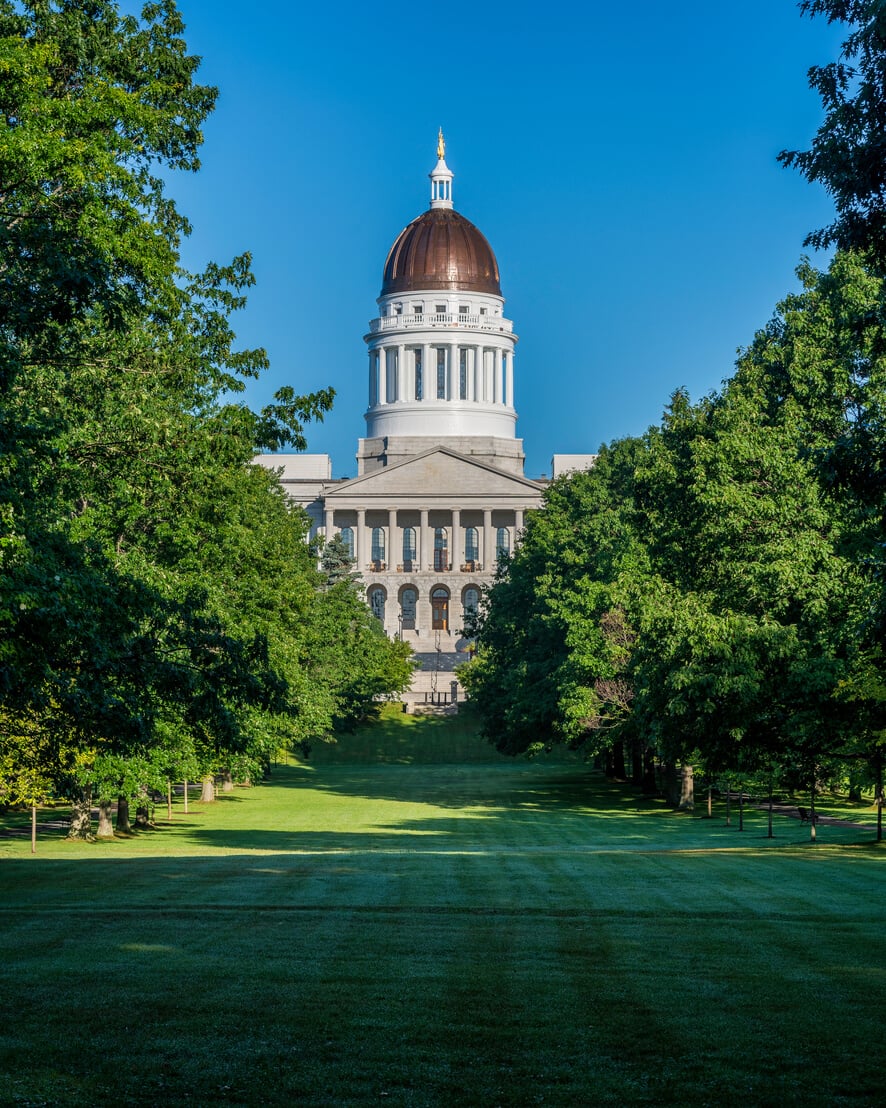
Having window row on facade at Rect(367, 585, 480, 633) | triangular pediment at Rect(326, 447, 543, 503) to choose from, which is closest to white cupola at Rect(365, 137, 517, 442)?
triangular pediment at Rect(326, 447, 543, 503)

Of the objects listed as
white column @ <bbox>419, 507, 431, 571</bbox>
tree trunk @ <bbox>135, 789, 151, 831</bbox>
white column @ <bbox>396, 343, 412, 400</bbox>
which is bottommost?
tree trunk @ <bbox>135, 789, 151, 831</bbox>

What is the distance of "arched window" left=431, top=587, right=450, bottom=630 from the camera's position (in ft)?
441

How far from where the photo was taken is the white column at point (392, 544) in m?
136

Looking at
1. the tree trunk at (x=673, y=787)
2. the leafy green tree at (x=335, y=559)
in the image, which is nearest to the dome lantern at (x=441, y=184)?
the leafy green tree at (x=335, y=559)

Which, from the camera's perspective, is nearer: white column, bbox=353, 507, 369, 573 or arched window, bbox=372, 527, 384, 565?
white column, bbox=353, 507, 369, 573

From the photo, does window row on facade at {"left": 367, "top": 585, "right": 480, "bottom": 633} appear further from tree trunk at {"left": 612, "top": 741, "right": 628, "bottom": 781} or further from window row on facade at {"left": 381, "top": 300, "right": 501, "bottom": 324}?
tree trunk at {"left": 612, "top": 741, "right": 628, "bottom": 781}

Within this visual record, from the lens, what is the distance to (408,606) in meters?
136

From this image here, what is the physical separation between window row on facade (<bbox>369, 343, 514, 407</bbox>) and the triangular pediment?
23527mm

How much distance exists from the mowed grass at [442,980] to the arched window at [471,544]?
108797 mm

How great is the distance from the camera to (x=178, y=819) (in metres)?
43.9

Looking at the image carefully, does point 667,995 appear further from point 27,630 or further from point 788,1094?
point 27,630

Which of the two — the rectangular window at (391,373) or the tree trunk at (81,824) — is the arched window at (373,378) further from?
the tree trunk at (81,824)

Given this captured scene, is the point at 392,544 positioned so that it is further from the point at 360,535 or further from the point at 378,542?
the point at 360,535

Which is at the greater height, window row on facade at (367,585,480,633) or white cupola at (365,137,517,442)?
white cupola at (365,137,517,442)
